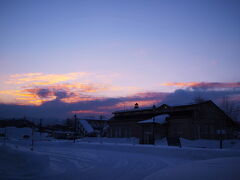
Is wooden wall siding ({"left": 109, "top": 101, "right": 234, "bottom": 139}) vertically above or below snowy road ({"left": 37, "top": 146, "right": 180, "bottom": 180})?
above

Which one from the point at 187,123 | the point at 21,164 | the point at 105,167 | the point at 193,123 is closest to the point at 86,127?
the point at 187,123

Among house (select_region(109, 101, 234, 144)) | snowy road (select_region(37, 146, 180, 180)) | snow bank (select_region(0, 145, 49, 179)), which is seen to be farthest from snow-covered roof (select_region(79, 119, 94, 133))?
snow bank (select_region(0, 145, 49, 179))

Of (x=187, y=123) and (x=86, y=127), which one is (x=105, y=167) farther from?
(x=86, y=127)

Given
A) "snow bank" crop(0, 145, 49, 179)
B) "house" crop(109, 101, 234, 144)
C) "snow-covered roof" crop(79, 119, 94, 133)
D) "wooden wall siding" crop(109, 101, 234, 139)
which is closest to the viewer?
"snow bank" crop(0, 145, 49, 179)

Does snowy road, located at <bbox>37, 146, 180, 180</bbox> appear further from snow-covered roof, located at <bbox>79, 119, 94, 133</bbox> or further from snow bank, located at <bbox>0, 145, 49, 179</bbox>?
snow-covered roof, located at <bbox>79, 119, 94, 133</bbox>

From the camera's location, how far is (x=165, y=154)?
2431 centimetres

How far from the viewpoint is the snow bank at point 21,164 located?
35.3 ft

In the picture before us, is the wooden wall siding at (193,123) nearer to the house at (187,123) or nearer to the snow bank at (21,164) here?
the house at (187,123)

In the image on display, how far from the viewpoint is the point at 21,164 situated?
12078 millimetres

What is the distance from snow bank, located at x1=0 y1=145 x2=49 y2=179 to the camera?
10757 millimetres

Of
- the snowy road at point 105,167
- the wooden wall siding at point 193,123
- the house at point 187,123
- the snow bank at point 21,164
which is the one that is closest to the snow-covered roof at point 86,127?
the house at point 187,123

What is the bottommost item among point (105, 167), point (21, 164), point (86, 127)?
point (86, 127)

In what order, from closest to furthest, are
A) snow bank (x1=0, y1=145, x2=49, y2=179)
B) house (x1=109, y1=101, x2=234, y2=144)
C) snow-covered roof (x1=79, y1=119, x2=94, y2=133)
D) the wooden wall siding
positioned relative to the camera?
snow bank (x1=0, y1=145, x2=49, y2=179)
the wooden wall siding
house (x1=109, y1=101, x2=234, y2=144)
snow-covered roof (x1=79, y1=119, x2=94, y2=133)

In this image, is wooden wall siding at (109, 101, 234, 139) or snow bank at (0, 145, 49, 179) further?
wooden wall siding at (109, 101, 234, 139)
